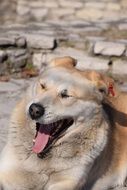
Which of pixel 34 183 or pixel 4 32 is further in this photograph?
pixel 4 32

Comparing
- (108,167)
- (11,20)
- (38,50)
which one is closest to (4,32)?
(38,50)

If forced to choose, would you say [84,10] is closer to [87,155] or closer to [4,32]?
[4,32]

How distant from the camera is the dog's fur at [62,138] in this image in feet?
14.3

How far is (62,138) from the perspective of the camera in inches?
176

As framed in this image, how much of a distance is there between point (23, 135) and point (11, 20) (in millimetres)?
6591

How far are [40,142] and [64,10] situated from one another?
6635 mm

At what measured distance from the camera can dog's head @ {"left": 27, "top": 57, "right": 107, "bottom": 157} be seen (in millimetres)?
4238

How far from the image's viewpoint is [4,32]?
8.41 meters

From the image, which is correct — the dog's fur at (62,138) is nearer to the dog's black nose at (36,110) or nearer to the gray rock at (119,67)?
the dog's black nose at (36,110)

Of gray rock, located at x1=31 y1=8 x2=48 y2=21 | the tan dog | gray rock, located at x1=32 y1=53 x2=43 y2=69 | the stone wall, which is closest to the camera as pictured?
the tan dog

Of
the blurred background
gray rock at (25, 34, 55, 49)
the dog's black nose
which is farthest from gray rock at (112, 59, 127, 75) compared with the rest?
the dog's black nose

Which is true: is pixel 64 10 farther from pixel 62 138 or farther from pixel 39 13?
pixel 62 138

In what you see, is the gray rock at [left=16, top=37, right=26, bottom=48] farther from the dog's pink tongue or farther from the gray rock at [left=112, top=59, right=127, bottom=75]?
the dog's pink tongue

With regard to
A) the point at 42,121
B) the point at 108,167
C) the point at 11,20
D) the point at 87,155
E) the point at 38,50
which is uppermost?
the point at 42,121
